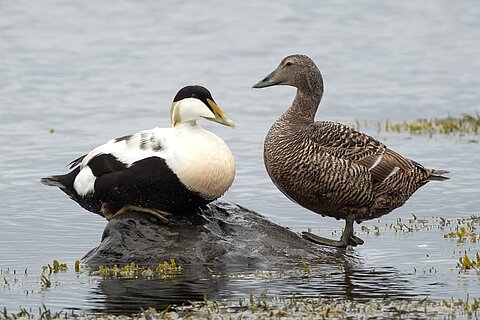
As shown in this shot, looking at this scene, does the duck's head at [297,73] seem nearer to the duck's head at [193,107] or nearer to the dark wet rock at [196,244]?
the duck's head at [193,107]

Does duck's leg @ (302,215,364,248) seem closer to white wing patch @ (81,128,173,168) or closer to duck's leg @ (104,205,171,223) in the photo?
duck's leg @ (104,205,171,223)

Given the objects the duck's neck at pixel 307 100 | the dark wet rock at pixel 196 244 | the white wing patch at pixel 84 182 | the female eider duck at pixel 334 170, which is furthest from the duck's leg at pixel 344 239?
the white wing patch at pixel 84 182

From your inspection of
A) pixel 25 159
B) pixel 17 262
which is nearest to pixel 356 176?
pixel 17 262

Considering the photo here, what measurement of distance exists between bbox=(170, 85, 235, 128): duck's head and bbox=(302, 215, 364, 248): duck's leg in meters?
1.28

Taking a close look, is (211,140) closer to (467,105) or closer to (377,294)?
(377,294)

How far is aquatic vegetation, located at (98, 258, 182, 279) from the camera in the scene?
9.02 m

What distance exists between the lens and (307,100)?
1055 cm

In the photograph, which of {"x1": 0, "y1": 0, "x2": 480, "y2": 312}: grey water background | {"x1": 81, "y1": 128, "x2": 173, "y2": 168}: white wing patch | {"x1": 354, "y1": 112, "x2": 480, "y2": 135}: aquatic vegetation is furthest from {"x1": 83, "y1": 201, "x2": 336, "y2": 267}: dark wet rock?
{"x1": 354, "y1": 112, "x2": 480, "y2": 135}: aquatic vegetation

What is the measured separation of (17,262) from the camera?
970 cm

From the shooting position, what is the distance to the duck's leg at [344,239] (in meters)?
10.0

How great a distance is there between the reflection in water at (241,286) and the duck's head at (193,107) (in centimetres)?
126

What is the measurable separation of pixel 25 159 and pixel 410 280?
6.78 meters

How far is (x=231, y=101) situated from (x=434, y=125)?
3.27 metres

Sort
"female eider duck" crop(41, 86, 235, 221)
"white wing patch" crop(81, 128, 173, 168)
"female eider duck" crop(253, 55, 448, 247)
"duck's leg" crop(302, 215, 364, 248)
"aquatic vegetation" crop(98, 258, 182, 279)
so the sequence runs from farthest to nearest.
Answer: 1. "duck's leg" crop(302, 215, 364, 248)
2. "female eider duck" crop(253, 55, 448, 247)
3. "white wing patch" crop(81, 128, 173, 168)
4. "female eider duck" crop(41, 86, 235, 221)
5. "aquatic vegetation" crop(98, 258, 182, 279)
